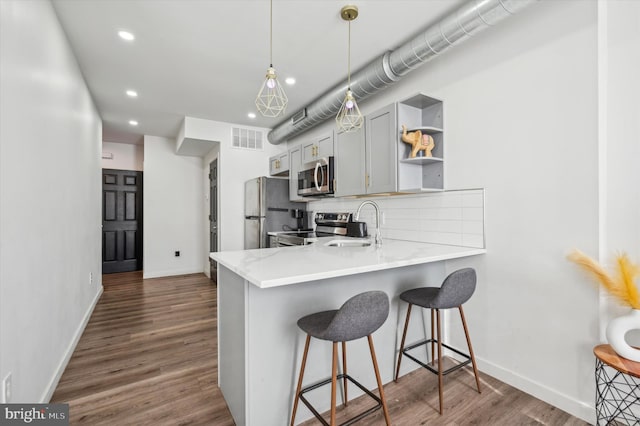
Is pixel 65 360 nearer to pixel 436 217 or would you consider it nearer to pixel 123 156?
pixel 436 217

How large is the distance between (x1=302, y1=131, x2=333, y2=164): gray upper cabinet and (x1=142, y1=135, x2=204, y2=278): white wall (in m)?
3.19

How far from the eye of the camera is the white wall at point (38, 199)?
1.39 m

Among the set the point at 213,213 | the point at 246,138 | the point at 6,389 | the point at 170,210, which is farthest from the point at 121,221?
the point at 6,389

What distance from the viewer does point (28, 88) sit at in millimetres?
1657

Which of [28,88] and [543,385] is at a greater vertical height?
[28,88]

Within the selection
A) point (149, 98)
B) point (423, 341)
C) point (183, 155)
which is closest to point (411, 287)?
point (423, 341)

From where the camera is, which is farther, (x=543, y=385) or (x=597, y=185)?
(x=543, y=385)

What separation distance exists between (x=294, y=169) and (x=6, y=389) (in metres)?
3.46

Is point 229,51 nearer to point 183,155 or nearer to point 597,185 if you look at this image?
point 597,185

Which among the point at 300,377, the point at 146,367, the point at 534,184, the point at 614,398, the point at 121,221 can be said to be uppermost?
the point at 534,184

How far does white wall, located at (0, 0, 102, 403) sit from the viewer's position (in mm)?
1395

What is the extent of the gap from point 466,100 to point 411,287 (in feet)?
5.08

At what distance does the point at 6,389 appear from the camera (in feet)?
4.38

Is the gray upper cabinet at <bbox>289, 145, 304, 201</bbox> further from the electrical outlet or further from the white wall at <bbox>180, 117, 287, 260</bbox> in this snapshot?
the electrical outlet
